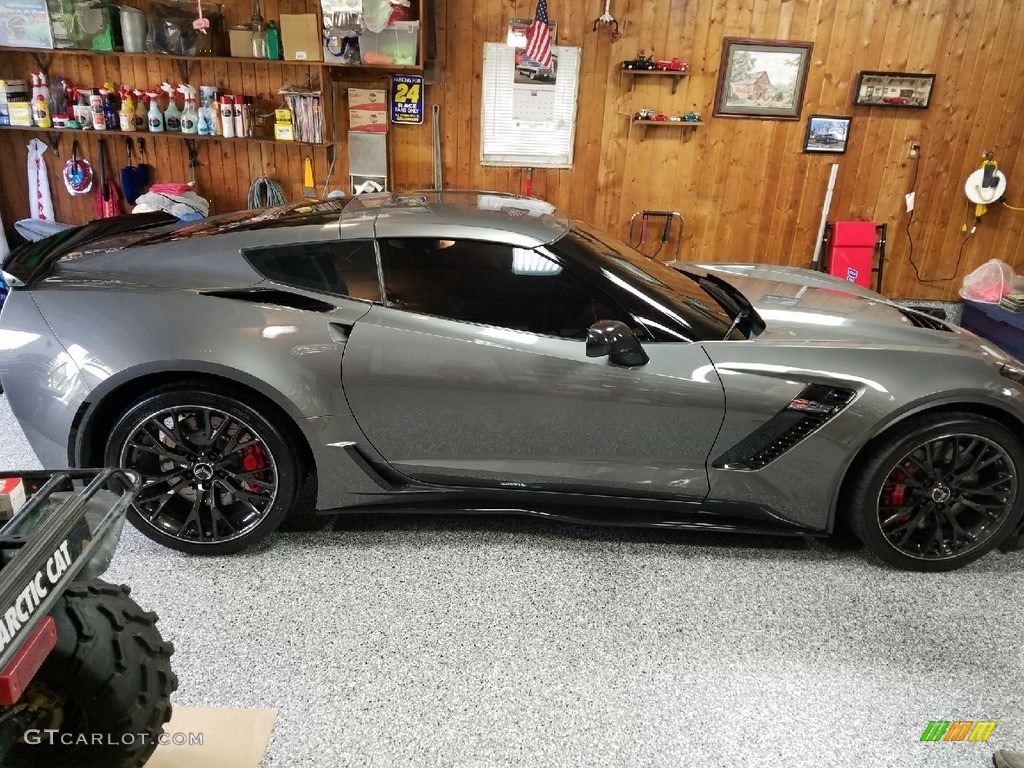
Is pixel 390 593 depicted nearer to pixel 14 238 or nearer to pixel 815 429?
pixel 815 429

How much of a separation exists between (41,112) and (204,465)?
389 centimetres

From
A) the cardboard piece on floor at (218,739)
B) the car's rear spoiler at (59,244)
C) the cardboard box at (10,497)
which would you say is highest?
the car's rear spoiler at (59,244)

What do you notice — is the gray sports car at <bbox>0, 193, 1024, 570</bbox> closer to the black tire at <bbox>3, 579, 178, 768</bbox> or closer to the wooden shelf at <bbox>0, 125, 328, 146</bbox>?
the black tire at <bbox>3, 579, 178, 768</bbox>

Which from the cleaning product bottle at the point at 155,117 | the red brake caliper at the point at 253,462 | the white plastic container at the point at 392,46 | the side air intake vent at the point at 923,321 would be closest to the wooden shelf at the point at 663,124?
the white plastic container at the point at 392,46

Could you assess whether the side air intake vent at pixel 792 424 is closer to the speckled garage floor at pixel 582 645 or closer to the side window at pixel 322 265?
the speckled garage floor at pixel 582 645

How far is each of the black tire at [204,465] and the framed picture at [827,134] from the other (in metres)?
4.65

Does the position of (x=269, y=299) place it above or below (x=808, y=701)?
above

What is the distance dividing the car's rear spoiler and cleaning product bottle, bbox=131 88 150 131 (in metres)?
2.43

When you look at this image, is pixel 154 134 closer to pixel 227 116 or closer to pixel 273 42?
pixel 227 116

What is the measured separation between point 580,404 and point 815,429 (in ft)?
2.38

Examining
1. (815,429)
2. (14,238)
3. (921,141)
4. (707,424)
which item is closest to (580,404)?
(707,424)

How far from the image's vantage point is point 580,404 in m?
2.12

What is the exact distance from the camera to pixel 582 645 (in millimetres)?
2029

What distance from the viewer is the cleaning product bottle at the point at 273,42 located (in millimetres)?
4539
